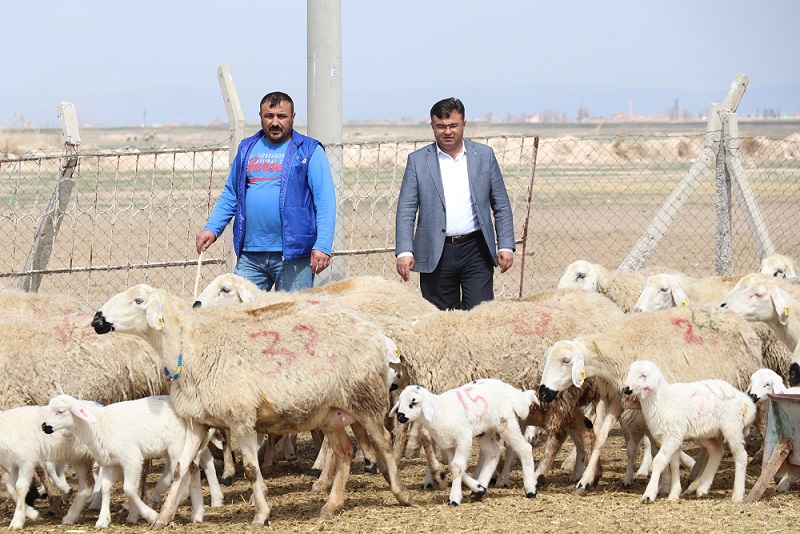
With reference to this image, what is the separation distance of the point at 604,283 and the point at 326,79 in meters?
3.46

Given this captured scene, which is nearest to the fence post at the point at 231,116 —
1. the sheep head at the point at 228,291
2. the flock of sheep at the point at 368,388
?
the sheep head at the point at 228,291

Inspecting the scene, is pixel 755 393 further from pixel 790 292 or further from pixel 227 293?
pixel 227 293

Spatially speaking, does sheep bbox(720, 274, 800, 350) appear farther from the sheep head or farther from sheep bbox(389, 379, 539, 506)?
the sheep head

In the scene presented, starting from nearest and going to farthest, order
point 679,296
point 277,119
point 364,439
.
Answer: point 364,439
point 277,119
point 679,296

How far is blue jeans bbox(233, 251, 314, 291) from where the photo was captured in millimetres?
9742

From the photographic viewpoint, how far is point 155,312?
24.3 feet

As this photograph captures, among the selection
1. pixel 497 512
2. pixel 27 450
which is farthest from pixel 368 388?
pixel 27 450

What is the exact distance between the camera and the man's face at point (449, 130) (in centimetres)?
961

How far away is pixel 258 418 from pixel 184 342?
2.27 feet

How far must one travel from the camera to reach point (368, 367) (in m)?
7.59

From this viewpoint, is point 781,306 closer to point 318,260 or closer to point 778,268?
point 778,268

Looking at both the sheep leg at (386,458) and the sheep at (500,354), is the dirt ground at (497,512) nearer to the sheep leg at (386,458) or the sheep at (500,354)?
the sheep leg at (386,458)

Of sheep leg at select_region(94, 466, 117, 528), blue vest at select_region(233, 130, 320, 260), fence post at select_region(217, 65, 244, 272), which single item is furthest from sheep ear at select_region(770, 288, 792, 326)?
fence post at select_region(217, 65, 244, 272)

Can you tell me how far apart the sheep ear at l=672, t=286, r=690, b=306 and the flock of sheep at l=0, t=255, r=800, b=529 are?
0.61m
